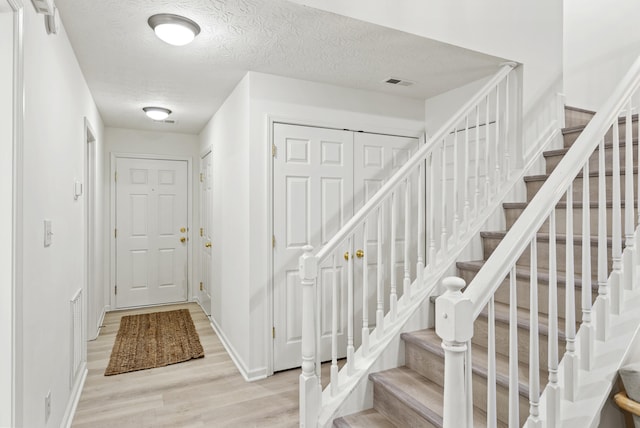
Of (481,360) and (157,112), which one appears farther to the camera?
(157,112)

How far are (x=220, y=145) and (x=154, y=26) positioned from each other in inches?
A: 70.3

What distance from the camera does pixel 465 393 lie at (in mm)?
1143

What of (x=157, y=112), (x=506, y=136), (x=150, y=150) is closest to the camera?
(x=506, y=136)

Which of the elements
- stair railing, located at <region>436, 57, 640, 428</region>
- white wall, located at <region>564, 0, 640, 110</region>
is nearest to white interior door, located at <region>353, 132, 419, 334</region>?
stair railing, located at <region>436, 57, 640, 428</region>

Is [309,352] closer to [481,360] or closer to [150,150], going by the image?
[481,360]

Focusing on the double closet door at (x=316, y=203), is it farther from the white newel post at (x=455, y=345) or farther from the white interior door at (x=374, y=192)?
the white newel post at (x=455, y=345)

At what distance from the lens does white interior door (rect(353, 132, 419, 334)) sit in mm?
3291

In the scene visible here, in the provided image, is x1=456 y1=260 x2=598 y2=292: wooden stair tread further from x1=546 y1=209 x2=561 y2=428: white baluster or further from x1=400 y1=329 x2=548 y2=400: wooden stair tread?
x1=546 y1=209 x2=561 y2=428: white baluster

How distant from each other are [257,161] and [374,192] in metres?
1.13

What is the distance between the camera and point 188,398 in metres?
2.59

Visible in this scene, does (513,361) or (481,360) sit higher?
(513,361)

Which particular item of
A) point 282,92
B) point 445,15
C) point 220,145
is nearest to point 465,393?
point 445,15
